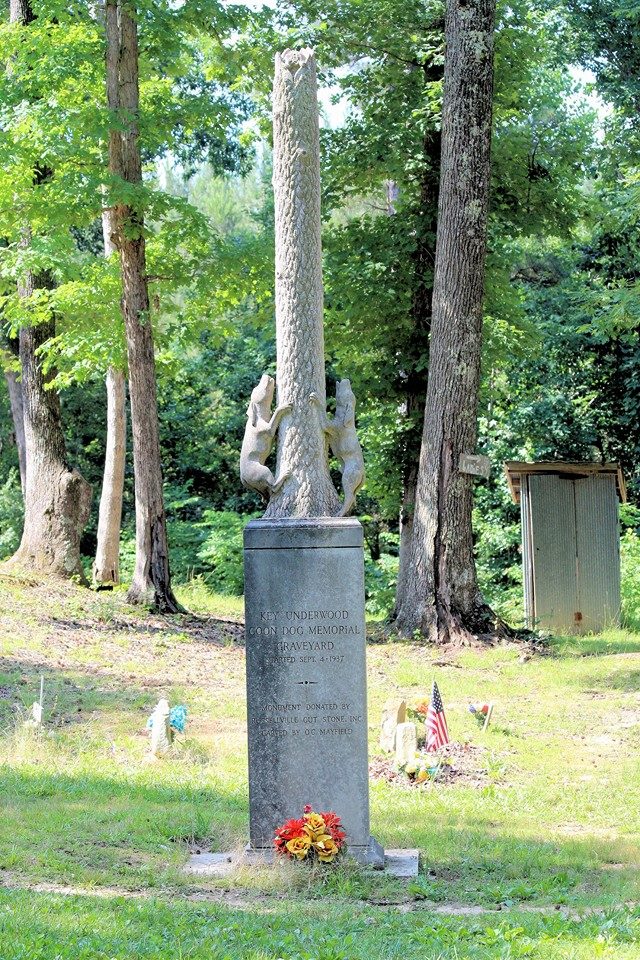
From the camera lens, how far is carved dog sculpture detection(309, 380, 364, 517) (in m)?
7.95

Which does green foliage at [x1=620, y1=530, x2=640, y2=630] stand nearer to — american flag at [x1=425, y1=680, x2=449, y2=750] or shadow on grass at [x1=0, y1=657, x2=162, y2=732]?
shadow on grass at [x1=0, y1=657, x2=162, y2=732]

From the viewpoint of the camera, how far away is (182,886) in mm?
6984

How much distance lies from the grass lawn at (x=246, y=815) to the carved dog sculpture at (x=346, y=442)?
2335mm

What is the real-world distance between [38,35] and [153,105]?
5.95ft

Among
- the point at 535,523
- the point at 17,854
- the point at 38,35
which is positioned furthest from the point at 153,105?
the point at 17,854

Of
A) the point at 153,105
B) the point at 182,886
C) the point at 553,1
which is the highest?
the point at 553,1

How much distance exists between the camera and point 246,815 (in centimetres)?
857

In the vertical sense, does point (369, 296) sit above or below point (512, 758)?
above

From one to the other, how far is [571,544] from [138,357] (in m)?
7.04

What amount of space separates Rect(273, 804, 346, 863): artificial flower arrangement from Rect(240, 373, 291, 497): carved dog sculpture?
6.65 feet

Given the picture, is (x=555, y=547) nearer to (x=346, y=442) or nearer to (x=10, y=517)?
(x=346, y=442)

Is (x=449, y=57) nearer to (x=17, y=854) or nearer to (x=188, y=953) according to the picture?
(x=17, y=854)

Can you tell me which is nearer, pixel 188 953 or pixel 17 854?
pixel 188 953

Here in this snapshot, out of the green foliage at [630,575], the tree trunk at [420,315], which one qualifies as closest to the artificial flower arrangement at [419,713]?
the tree trunk at [420,315]
